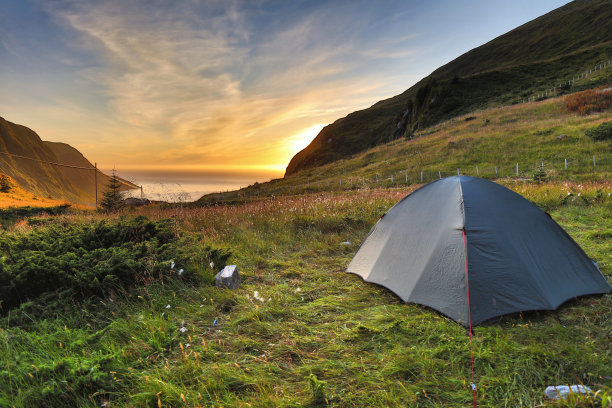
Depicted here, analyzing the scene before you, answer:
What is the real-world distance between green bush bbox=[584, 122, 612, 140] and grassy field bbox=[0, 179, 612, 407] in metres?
25.7

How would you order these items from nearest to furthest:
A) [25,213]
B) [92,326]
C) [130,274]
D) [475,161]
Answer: [92,326] < [130,274] < [25,213] < [475,161]

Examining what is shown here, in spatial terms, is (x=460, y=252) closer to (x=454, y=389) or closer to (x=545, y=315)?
(x=545, y=315)

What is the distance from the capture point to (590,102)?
3278 cm

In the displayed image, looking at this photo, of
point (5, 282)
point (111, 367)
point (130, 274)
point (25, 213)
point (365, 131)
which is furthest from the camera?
point (365, 131)

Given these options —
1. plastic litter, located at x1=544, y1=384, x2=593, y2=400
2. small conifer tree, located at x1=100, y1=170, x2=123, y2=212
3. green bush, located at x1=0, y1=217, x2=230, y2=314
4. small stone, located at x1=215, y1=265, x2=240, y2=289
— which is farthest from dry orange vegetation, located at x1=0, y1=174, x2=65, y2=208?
plastic litter, located at x1=544, y1=384, x2=593, y2=400

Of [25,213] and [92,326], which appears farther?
[25,213]

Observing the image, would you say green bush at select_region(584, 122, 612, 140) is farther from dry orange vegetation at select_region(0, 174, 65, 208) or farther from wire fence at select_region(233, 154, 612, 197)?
dry orange vegetation at select_region(0, 174, 65, 208)

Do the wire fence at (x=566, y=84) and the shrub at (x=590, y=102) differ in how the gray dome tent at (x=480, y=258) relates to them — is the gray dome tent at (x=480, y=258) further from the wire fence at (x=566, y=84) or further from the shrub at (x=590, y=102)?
the wire fence at (x=566, y=84)

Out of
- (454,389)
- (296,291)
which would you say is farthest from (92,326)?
(454,389)

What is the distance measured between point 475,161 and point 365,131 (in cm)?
9407

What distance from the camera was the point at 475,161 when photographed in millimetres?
27844

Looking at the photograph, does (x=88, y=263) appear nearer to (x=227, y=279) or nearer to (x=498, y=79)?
(x=227, y=279)

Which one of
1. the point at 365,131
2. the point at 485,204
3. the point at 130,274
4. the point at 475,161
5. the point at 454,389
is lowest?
the point at 454,389

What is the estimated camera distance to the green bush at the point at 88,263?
4.28 meters
